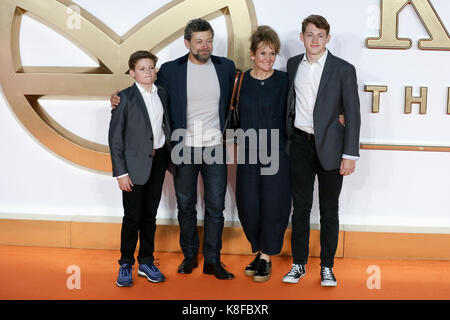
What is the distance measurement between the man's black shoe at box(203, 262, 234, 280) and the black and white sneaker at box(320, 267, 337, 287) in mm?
604

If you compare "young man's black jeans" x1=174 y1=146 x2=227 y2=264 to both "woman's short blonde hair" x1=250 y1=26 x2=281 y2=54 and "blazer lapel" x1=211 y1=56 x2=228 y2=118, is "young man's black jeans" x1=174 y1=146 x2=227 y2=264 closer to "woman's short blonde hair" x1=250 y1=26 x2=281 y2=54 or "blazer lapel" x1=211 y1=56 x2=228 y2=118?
"blazer lapel" x1=211 y1=56 x2=228 y2=118

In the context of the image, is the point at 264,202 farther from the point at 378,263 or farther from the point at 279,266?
the point at 378,263

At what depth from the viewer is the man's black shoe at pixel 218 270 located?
3430 millimetres

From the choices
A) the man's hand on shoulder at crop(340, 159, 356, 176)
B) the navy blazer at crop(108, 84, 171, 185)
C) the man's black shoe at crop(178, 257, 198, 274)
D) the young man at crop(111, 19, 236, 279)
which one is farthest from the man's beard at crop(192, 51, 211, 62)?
the man's black shoe at crop(178, 257, 198, 274)

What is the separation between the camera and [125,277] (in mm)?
3305

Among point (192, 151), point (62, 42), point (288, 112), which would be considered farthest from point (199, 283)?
point (62, 42)

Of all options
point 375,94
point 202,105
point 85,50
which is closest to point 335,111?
point 375,94

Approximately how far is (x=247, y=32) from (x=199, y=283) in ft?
6.02

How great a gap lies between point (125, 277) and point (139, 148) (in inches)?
33.6

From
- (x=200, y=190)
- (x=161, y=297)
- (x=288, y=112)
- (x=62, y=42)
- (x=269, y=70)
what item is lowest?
(x=161, y=297)

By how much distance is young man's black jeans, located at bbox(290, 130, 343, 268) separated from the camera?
327 cm

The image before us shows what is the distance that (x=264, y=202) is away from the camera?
3396 mm

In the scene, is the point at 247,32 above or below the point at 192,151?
above

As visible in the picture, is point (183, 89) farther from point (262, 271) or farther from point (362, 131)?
point (362, 131)
